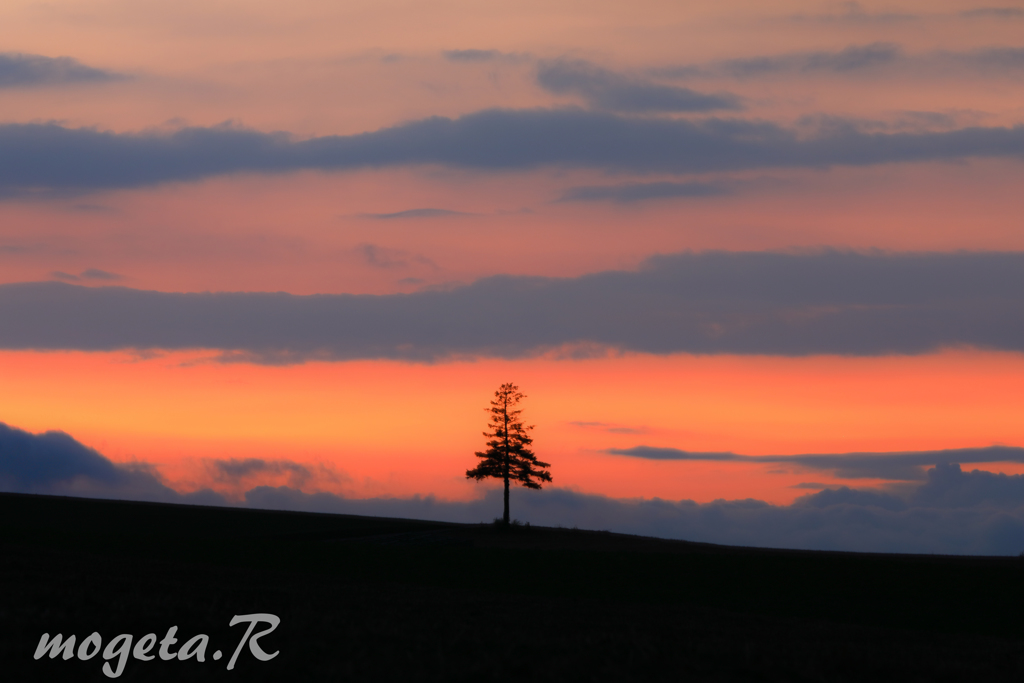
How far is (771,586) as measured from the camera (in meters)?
36.6

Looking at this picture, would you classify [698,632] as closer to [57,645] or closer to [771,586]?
[57,645]

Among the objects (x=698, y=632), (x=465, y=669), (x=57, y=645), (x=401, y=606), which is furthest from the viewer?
(x=401, y=606)

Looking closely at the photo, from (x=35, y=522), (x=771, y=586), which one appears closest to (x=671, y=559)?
(x=771, y=586)

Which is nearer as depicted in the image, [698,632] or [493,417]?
[698,632]

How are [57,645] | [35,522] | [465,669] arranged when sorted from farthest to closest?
[35,522] → [57,645] → [465,669]

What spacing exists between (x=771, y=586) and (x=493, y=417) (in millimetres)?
40319

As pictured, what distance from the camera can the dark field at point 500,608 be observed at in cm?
1287

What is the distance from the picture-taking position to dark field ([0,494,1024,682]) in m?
12.9

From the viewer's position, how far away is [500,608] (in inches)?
1022

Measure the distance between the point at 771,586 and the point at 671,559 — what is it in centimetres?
845

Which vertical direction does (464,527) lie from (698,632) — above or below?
above

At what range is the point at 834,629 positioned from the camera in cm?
2561

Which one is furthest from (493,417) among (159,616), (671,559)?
(159,616)

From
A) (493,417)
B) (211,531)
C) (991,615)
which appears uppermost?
(493,417)
